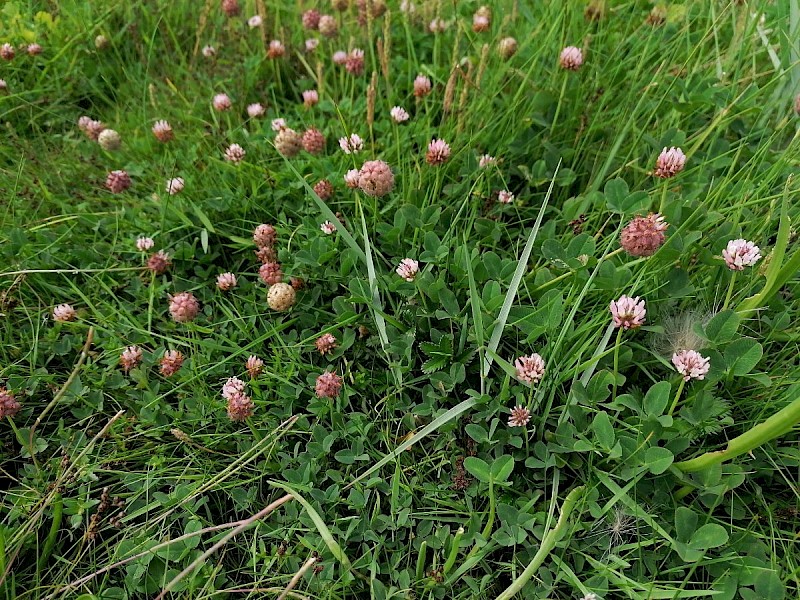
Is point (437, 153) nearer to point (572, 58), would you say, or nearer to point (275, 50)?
point (572, 58)

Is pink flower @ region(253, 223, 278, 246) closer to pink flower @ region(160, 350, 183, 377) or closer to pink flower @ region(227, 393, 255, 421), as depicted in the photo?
pink flower @ region(160, 350, 183, 377)

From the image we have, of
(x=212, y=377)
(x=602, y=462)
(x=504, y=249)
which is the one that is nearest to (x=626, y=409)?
(x=602, y=462)

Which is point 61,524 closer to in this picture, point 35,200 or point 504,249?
point 35,200

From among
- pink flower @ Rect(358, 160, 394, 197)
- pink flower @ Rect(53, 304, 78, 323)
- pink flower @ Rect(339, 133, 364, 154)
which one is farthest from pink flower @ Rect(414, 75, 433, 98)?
pink flower @ Rect(53, 304, 78, 323)

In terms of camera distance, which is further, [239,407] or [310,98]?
[310,98]

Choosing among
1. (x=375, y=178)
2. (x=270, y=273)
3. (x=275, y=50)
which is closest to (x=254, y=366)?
(x=270, y=273)

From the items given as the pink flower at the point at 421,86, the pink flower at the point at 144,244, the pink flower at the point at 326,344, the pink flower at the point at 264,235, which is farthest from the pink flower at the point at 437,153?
the pink flower at the point at 144,244

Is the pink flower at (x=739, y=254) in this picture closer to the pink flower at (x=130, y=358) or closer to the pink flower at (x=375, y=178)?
the pink flower at (x=375, y=178)
